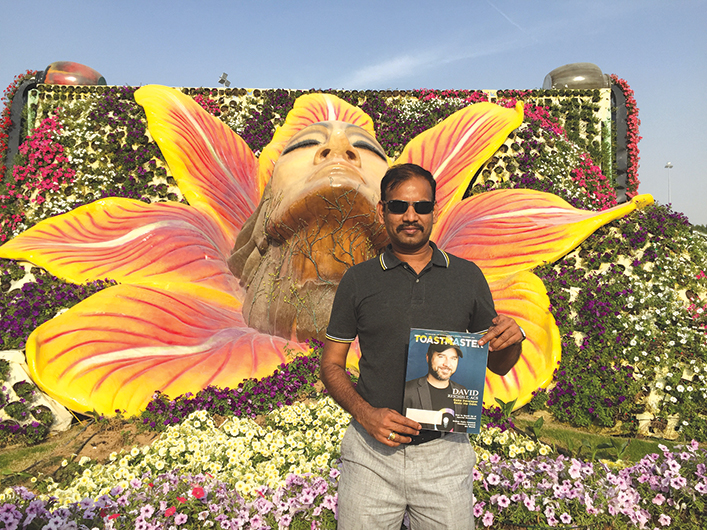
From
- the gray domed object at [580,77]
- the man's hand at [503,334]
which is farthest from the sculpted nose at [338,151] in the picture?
the gray domed object at [580,77]

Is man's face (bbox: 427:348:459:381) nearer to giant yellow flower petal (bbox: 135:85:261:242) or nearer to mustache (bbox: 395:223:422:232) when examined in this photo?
A: mustache (bbox: 395:223:422:232)

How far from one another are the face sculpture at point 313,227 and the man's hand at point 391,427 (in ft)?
8.16

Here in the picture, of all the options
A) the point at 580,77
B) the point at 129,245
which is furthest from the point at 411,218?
the point at 580,77

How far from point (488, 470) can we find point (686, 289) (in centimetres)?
287

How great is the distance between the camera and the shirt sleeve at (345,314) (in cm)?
155

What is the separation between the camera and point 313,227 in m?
3.87

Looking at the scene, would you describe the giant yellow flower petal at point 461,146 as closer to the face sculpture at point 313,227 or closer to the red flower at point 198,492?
the face sculpture at point 313,227

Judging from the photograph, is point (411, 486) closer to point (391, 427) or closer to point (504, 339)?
point (391, 427)

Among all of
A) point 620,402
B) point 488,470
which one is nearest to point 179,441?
point 488,470

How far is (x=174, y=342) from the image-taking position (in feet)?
12.1

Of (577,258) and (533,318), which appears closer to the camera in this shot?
(533,318)

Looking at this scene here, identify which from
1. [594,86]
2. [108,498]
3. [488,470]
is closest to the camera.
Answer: [108,498]

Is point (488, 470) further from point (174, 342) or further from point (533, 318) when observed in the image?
point (174, 342)

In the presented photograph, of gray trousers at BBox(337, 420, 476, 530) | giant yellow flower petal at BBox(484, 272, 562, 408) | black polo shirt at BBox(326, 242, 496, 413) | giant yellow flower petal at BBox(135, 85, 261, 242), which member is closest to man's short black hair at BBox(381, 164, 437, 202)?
black polo shirt at BBox(326, 242, 496, 413)
